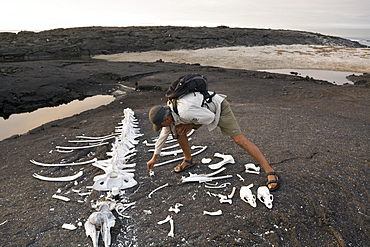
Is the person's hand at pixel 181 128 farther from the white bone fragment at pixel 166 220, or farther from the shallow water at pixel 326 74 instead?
the shallow water at pixel 326 74

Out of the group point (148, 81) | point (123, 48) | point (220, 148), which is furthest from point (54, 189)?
point (123, 48)

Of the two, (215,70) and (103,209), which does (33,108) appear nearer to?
(103,209)

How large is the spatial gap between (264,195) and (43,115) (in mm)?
7956

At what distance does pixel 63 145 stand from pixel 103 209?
2845 mm

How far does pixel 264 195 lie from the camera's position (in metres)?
3.13

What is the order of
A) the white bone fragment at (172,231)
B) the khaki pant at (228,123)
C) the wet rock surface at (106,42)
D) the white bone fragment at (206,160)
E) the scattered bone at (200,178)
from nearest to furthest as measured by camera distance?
the white bone fragment at (172,231) → the khaki pant at (228,123) → the scattered bone at (200,178) → the white bone fragment at (206,160) → the wet rock surface at (106,42)

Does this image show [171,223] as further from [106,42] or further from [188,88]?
[106,42]

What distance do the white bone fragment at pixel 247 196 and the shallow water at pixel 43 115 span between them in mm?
6385

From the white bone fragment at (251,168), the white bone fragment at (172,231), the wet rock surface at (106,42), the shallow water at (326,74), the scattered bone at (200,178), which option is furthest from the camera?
the wet rock surface at (106,42)

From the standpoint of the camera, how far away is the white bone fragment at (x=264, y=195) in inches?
121

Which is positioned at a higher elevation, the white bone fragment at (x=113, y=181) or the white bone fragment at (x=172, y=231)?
the white bone fragment at (x=113, y=181)

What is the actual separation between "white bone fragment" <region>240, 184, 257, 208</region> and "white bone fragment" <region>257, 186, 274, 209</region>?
0.08m

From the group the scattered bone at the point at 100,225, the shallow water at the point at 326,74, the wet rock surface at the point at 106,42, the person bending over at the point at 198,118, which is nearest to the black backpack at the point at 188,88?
the person bending over at the point at 198,118

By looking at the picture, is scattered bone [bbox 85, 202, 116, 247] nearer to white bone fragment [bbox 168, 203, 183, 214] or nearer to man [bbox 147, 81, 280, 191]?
white bone fragment [bbox 168, 203, 183, 214]
